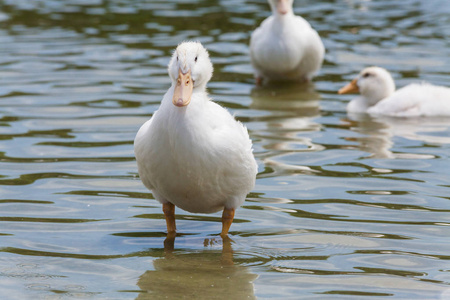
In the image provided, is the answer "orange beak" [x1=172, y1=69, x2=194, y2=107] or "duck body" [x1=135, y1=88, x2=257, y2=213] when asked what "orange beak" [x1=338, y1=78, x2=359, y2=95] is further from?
"orange beak" [x1=172, y1=69, x2=194, y2=107]

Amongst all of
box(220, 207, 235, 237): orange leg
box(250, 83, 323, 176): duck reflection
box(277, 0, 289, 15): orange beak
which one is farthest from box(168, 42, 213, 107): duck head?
box(277, 0, 289, 15): orange beak

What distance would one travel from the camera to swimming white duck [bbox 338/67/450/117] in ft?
34.0

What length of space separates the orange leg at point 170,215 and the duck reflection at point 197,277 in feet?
0.72

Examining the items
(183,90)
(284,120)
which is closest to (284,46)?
(284,120)

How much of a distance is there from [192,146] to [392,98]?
17.8 feet

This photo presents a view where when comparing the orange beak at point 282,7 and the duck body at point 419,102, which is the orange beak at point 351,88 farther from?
the orange beak at point 282,7

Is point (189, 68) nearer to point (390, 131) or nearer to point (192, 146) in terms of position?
point (192, 146)

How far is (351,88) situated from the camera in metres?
11.3

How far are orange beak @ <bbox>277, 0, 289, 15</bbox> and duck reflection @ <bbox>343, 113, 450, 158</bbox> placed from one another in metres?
2.00

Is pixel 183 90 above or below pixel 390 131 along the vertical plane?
above

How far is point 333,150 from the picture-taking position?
29.6ft

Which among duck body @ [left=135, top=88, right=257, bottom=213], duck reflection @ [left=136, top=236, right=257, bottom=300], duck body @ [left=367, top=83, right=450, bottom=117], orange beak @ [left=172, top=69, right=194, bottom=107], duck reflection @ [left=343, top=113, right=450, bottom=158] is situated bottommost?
duck reflection @ [left=136, top=236, right=257, bottom=300]

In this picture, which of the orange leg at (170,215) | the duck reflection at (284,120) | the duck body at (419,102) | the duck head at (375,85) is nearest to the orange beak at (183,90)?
the orange leg at (170,215)

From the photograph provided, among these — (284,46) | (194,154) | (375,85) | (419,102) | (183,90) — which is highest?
(183,90)
